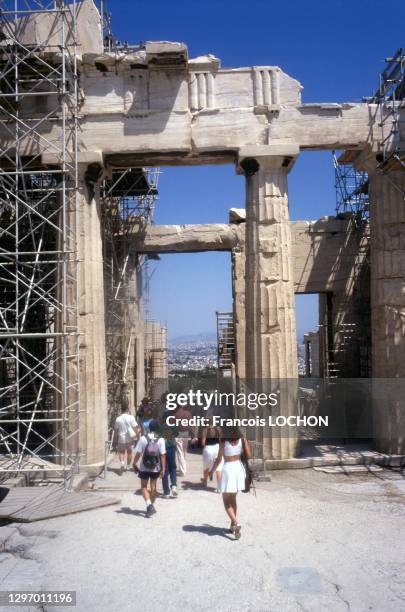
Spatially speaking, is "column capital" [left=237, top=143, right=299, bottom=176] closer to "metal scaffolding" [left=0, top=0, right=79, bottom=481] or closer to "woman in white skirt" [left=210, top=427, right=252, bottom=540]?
"metal scaffolding" [left=0, top=0, right=79, bottom=481]

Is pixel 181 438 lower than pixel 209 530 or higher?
higher

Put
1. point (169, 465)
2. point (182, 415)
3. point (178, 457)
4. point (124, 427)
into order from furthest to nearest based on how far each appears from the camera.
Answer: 1. point (182, 415)
2. point (124, 427)
3. point (178, 457)
4. point (169, 465)

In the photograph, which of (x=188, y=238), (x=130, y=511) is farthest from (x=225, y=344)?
(x=130, y=511)

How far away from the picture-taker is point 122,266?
17.2m

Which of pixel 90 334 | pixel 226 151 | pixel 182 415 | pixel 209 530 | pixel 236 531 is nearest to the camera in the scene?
pixel 236 531

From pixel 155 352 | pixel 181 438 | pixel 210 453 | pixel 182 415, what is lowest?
pixel 210 453

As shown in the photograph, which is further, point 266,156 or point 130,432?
point 266,156

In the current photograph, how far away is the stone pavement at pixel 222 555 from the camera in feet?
19.1

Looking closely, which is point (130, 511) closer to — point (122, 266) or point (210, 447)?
point (210, 447)

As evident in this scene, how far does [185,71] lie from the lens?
40.4 ft

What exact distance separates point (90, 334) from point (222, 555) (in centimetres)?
625

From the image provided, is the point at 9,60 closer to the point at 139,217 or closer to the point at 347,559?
the point at 139,217

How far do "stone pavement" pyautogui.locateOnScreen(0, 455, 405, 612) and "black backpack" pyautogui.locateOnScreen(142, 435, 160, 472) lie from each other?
751 millimetres

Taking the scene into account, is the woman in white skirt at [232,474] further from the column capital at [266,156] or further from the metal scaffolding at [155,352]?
the metal scaffolding at [155,352]
